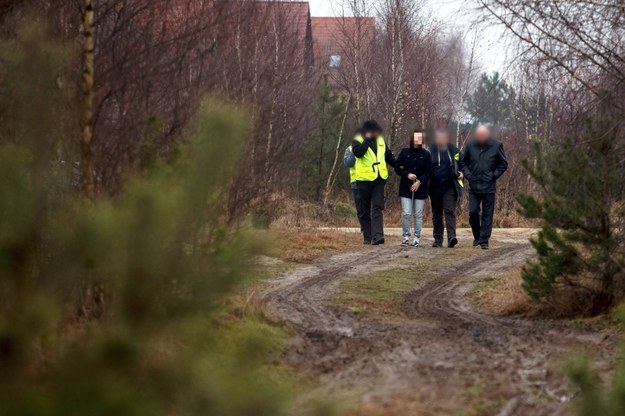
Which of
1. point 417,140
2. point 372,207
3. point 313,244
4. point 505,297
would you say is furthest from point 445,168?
point 505,297

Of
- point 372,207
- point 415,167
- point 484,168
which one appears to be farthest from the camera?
point 372,207

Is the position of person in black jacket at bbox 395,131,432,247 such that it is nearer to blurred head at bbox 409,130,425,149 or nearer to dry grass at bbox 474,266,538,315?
blurred head at bbox 409,130,425,149

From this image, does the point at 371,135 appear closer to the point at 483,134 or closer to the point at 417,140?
the point at 417,140

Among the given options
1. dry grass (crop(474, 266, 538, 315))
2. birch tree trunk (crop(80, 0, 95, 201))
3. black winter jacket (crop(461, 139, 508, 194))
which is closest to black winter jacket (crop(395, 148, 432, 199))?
black winter jacket (crop(461, 139, 508, 194))

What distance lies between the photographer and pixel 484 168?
13.7 m

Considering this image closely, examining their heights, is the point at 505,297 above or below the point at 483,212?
below

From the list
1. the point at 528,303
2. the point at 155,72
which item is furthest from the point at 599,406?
the point at 528,303

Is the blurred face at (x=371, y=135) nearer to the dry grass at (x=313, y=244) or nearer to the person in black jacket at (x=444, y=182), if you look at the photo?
the person in black jacket at (x=444, y=182)

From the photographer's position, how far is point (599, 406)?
2.66 meters

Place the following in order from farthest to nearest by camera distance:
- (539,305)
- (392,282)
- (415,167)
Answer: (415,167) < (392,282) < (539,305)

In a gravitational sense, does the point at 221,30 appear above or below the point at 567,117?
above

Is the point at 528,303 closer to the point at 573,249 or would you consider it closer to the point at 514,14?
the point at 573,249

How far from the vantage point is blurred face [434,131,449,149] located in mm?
14359

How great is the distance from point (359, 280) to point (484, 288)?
1.38m
